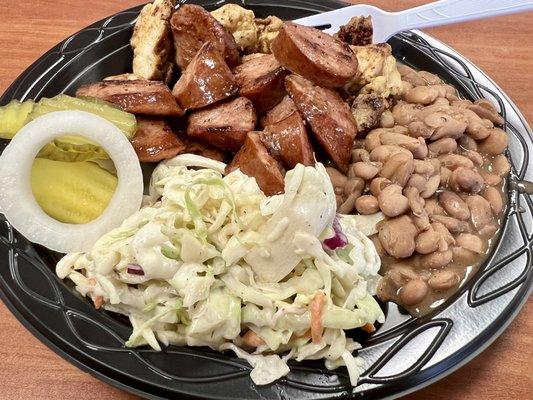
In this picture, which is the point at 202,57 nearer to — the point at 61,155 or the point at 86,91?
the point at 86,91

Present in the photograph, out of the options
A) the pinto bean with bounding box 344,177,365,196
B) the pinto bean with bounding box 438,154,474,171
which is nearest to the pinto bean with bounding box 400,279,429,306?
the pinto bean with bounding box 344,177,365,196

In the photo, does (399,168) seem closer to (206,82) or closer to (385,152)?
(385,152)

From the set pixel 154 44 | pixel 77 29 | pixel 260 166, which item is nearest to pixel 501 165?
pixel 260 166

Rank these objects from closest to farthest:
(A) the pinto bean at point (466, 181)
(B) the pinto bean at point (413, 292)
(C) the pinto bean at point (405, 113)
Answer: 1. (B) the pinto bean at point (413, 292)
2. (A) the pinto bean at point (466, 181)
3. (C) the pinto bean at point (405, 113)

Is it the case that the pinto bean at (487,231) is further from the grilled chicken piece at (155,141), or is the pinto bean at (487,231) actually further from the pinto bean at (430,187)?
the grilled chicken piece at (155,141)

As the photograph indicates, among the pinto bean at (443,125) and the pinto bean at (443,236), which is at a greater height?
the pinto bean at (443,125)

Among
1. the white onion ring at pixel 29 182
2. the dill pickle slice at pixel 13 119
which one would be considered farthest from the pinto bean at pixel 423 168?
the dill pickle slice at pixel 13 119

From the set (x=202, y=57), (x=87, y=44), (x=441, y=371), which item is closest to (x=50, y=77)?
(x=87, y=44)
